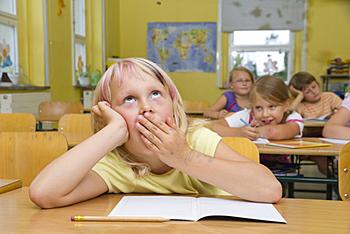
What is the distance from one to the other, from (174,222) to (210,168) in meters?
A: 0.18

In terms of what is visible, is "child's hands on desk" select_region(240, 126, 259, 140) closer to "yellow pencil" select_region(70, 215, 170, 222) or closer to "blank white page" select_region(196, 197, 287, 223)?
"blank white page" select_region(196, 197, 287, 223)

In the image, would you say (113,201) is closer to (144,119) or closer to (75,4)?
(144,119)

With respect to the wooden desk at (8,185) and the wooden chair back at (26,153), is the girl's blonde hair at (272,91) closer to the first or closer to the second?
the wooden chair back at (26,153)

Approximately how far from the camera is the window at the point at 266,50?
22.1 feet

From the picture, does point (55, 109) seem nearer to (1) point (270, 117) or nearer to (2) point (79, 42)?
(2) point (79, 42)

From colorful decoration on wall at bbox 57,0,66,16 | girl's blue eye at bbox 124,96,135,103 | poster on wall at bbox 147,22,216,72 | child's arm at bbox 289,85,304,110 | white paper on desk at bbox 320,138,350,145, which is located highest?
colorful decoration on wall at bbox 57,0,66,16

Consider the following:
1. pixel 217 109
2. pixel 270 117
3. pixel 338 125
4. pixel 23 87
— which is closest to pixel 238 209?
pixel 270 117

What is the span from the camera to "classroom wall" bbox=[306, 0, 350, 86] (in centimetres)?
661

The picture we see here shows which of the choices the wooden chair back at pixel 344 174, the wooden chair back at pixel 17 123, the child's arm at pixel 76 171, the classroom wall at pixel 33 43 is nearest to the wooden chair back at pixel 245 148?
the wooden chair back at pixel 344 174

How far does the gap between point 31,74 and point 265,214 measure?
4.08 m

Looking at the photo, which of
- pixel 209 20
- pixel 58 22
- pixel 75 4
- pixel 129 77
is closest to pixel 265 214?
pixel 129 77

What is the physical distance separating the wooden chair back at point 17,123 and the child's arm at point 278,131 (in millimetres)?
1419

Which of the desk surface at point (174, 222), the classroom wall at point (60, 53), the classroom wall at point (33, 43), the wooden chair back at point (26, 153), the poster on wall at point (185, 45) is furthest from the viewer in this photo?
the poster on wall at point (185, 45)

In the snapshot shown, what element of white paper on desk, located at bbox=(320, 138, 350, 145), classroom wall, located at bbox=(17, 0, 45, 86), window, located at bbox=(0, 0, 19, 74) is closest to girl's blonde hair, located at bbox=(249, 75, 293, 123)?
white paper on desk, located at bbox=(320, 138, 350, 145)
